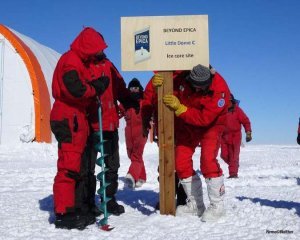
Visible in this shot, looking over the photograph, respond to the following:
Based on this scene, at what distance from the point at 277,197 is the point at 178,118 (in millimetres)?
2186

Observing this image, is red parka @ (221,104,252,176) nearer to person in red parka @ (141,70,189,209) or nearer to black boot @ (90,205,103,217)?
person in red parka @ (141,70,189,209)

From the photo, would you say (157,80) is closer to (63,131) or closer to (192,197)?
(63,131)

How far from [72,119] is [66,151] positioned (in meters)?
0.32

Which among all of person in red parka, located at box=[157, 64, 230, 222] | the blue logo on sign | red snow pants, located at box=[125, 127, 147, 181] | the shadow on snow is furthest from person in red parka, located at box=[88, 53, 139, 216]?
red snow pants, located at box=[125, 127, 147, 181]

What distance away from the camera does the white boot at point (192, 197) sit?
496 cm

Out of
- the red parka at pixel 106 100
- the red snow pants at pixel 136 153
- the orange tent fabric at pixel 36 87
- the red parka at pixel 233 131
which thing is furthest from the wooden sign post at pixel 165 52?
the orange tent fabric at pixel 36 87

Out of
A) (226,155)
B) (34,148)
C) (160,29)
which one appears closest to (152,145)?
(34,148)

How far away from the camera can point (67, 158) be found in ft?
14.6

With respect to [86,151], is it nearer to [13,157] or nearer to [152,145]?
[13,157]

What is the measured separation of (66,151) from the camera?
14.6 ft

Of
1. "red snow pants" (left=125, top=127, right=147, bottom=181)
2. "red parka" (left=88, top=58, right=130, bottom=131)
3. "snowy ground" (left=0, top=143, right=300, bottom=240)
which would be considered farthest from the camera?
"red snow pants" (left=125, top=127, right=147, bottom=181)

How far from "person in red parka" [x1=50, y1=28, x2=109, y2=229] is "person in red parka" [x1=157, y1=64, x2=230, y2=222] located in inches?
36.3

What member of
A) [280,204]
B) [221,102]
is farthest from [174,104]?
[280,204]

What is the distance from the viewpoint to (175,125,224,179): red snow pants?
15.6 feet
